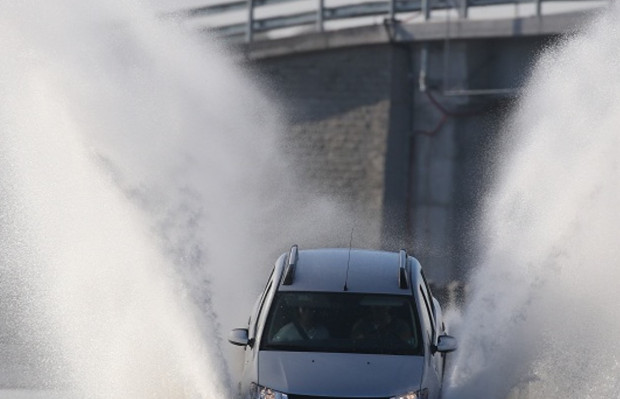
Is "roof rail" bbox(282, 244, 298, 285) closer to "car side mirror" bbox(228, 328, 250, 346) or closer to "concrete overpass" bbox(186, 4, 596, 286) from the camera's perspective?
"car side mirror" bbox(228, 328, 250, 346)

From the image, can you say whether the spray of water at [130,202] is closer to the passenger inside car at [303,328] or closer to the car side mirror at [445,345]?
the passenger inside car at [303,328]

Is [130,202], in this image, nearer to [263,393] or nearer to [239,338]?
[239,338]

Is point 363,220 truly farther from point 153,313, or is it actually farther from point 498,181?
point 153,313

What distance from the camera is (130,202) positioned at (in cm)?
1791

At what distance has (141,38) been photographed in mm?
27594

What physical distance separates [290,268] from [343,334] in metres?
0.93

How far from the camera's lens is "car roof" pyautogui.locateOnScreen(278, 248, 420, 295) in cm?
1323

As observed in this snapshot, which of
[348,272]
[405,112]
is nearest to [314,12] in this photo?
[405,112]

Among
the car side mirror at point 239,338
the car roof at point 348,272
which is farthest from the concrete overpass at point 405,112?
the car side mirror at point 239,338

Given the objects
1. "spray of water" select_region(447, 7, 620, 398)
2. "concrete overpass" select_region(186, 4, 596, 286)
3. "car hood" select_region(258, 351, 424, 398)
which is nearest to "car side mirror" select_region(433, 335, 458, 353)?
"car hood" select_region(258, 351, 424, 398)

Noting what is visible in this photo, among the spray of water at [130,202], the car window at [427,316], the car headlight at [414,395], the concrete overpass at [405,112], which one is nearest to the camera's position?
the car headlight at [414,395]

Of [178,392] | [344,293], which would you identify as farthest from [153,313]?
[344,293]

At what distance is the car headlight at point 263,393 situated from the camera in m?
11.8

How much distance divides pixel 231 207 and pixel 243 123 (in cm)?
166
